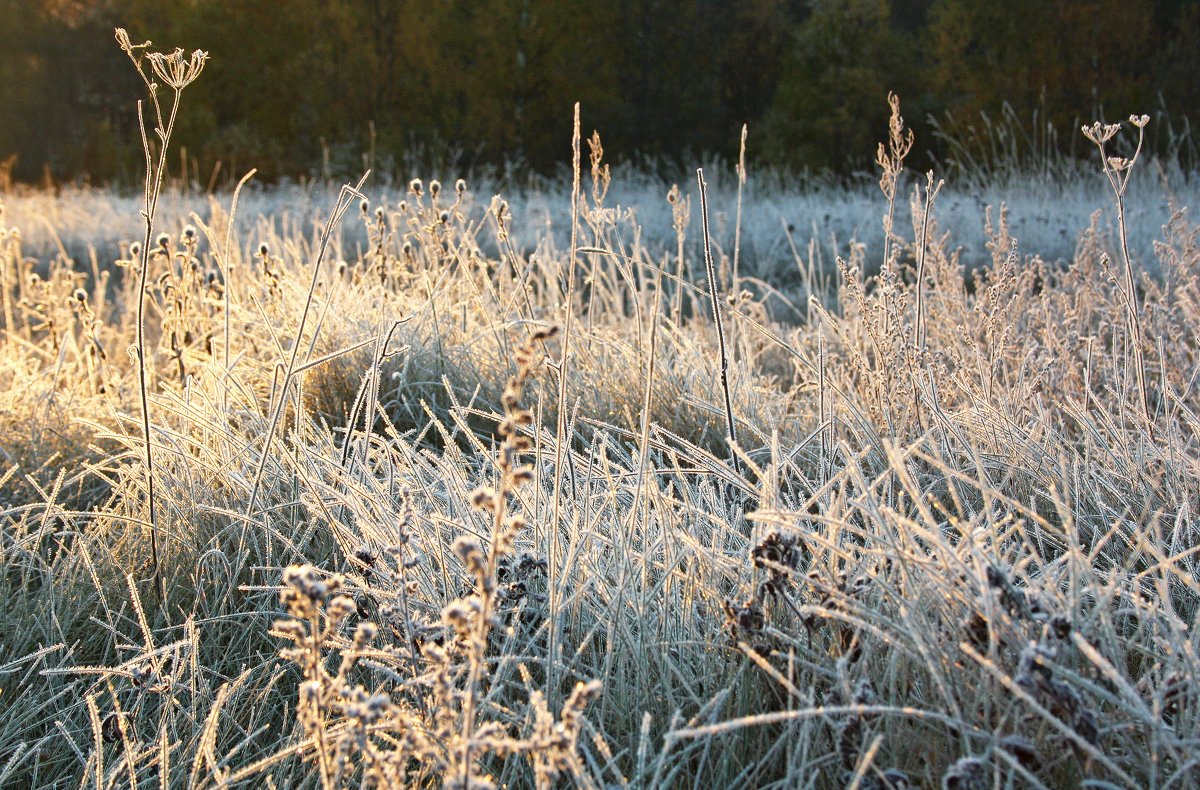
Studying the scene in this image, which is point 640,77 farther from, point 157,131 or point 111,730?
point 111,730

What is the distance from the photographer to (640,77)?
17.4 metres

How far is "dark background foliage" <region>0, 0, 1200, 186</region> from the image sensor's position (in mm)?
13305

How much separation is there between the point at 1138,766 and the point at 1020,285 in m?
2.39

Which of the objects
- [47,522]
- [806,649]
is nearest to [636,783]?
[806,649]

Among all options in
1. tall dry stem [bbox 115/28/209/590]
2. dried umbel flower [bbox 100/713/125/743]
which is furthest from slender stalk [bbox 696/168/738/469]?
dried umbel flower [bbox 100/713/125/743]

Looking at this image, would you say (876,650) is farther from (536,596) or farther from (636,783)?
(536,596)

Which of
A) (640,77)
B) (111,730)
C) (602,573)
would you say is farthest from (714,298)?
(640,77)

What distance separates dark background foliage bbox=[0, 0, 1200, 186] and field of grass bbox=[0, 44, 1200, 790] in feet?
36.4

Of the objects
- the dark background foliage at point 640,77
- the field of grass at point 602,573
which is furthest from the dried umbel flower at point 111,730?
the dark background foliage at point 640,77

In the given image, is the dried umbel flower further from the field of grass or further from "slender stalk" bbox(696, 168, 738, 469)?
"slender stalk" bbox(696, 168, 738, 469)

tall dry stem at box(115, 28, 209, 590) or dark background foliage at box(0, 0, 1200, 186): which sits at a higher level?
dark background foliage at box(0, 0, 1200, 186)

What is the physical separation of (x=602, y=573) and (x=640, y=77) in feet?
56.8

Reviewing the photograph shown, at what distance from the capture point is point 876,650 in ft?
4.09

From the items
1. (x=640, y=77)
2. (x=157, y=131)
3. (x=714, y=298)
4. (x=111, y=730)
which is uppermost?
(x=640, y=77)
